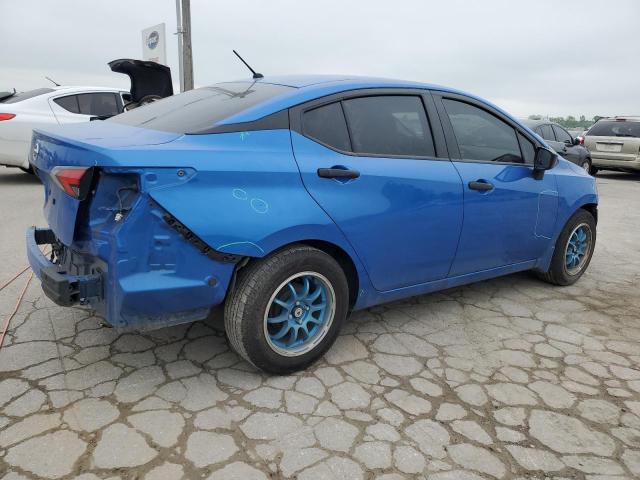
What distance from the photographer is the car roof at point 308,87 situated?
2.64m

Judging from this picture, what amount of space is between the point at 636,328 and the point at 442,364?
5.33 ft

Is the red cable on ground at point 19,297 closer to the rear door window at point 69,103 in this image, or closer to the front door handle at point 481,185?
the front door handle at point 481,185

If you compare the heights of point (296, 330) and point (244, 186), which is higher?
point (244, 186)

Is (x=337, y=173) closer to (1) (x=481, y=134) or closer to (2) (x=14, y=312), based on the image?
(1) (x=481, y=134)

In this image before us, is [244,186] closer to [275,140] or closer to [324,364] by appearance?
[275,140]

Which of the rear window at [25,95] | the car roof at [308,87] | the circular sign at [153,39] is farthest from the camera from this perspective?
the circular sign at [153,39]

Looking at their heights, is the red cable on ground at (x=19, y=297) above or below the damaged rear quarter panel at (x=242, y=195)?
below

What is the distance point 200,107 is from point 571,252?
3266 millimetres

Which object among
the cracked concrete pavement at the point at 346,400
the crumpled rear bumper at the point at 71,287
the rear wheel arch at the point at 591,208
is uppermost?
the rear wheel arch at the point at 591,208

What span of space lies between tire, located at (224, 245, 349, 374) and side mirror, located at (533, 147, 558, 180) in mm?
1837

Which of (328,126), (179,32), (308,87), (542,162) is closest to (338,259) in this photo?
(328,126)

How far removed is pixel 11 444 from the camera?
215 centimetres

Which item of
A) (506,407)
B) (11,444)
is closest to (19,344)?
(11,444)

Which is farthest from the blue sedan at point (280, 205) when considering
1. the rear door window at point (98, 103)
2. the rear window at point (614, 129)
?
the rear window at point (614, 129)
